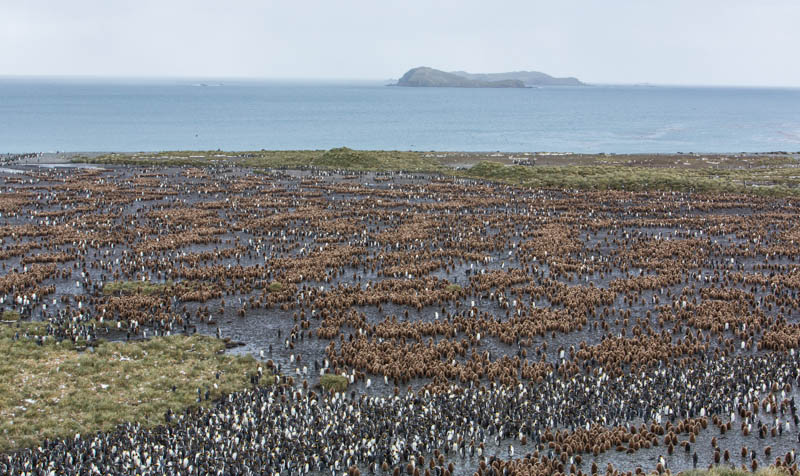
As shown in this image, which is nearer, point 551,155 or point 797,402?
point 797,402

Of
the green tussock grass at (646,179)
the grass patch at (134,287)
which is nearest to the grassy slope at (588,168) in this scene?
the green tussock grass at (646,179)

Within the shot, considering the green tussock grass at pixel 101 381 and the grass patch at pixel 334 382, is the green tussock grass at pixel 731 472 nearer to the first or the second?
the grass patch at pixel 334 382

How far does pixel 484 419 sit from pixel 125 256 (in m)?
22.6

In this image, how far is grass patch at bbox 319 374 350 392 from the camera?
18219 mm

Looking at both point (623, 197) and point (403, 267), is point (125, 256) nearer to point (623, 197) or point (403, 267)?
point (403, 267)

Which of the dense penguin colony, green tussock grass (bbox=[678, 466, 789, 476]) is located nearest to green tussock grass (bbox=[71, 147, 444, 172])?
Result: the dense penguin colony

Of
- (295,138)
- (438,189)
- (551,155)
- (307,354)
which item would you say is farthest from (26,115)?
(307,354)

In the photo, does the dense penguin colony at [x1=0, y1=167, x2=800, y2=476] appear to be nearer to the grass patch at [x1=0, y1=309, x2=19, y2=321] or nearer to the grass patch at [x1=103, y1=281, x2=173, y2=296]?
the grass patch at [x1=103, y1=281, x2=173, y2=296]

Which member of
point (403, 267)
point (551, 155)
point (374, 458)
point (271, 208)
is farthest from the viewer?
point (551, 155)

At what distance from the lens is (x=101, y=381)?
18359mm

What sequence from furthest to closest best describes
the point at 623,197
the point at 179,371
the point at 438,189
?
the point at 438,189 < the point at 623,197 < the point at 179,371

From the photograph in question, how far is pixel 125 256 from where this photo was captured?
31.6 m

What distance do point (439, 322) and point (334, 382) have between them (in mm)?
6019

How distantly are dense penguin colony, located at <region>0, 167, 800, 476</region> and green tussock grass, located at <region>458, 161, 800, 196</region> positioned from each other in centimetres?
858
